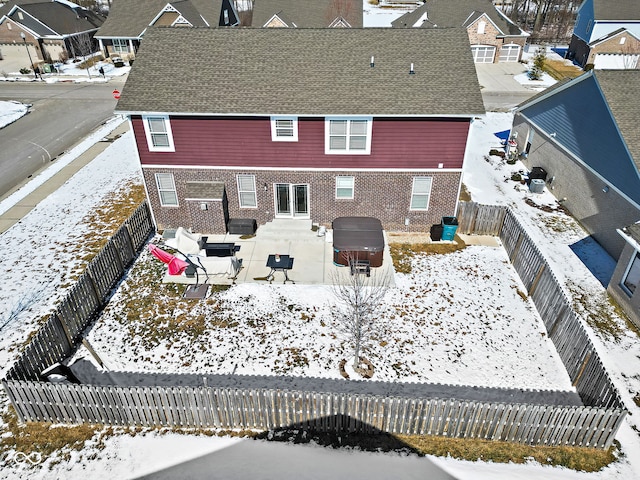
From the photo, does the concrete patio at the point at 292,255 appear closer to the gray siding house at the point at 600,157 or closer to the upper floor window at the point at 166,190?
the upper floor window at the point at 166,190

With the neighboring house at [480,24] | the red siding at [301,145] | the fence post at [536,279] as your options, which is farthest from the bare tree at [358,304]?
the neighboring house at [480,24]

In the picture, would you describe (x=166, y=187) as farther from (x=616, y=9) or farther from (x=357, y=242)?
(x=616, y=9)

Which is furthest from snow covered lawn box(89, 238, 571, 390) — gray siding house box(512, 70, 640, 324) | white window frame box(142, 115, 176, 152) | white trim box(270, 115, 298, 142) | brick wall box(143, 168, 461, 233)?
white trim box(270, 115, 298, 142)

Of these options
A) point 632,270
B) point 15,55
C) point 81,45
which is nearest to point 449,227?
point 632,270

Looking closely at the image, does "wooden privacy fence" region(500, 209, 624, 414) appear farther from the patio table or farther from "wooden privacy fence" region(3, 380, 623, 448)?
the patio table

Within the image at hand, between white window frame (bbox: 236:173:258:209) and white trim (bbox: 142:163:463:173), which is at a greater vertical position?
white trim (bbox: 142:163:463:173)

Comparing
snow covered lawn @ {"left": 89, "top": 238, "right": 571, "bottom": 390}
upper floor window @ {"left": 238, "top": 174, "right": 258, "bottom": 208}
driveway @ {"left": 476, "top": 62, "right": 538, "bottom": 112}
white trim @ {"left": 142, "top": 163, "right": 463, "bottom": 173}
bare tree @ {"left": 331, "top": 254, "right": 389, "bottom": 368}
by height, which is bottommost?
snow covered lawn @ {"left": 89, "top": 238, "right": 571, "bottom": 390}
